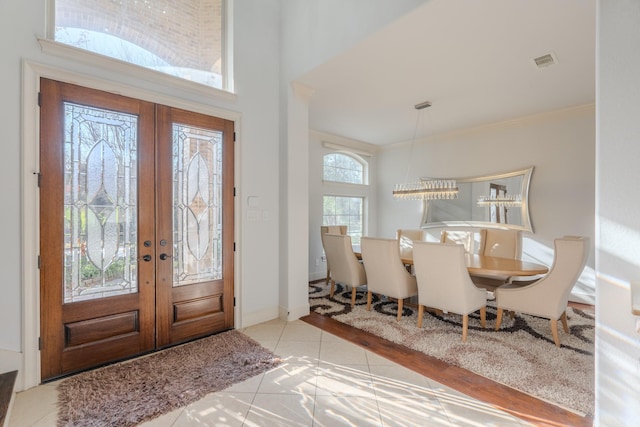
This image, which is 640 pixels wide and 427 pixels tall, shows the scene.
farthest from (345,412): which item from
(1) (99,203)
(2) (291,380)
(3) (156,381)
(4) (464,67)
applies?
(4) (464,67)

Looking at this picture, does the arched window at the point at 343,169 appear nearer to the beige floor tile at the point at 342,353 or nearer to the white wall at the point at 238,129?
the white wall at the point at 238,129

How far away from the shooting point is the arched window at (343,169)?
19.8 ft

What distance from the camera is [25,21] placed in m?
2.10

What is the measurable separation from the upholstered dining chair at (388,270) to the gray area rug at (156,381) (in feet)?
5.26

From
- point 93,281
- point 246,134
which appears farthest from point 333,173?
point 93,281

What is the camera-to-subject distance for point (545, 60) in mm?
2867

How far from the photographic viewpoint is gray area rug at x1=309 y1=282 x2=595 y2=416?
2150 millimetres

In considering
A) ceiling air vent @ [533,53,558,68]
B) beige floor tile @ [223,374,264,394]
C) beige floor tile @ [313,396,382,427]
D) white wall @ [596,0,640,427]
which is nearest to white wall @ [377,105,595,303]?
ceiling air vent @ [533,53,558,68]

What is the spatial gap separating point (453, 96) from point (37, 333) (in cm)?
482

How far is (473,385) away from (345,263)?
2.12m

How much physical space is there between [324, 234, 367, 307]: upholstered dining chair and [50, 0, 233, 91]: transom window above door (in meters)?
2.34

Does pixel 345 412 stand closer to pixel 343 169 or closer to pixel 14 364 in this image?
pixel 14 364

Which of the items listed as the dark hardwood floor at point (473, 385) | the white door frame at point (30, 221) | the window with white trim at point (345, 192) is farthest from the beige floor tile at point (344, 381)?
the window with white trim at point (345, 192)

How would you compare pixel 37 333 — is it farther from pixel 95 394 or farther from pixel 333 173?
pixel 333 173
